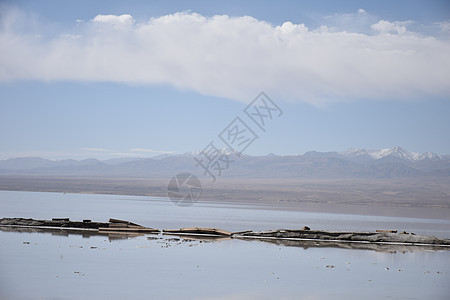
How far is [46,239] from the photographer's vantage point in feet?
68.9

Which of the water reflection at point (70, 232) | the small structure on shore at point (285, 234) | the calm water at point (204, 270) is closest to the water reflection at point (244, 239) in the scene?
the water reflection at point (70, 232)

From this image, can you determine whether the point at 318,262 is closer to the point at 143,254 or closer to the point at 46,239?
the point at 143,254

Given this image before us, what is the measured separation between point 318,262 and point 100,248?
6.65 m

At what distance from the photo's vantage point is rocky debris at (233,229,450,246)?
23.3 meters

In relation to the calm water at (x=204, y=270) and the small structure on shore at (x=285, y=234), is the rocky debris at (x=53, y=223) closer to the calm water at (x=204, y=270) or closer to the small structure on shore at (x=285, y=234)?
the small structure on shore at (x=285, y=234)

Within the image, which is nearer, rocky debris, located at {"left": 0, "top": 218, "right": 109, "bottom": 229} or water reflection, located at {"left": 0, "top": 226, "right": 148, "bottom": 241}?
water reflection, located at {"left": 0, "top": 226, "right": 148, "bottom": 241}

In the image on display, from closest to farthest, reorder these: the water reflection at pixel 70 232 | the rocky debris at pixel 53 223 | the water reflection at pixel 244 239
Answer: the water reflection at pixel 244 239 < the water reflection at pixel 70 232 < the rocky debris at pixel 53 223

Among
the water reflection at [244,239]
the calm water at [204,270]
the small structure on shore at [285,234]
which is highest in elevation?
the small structure on shore at [285,234]

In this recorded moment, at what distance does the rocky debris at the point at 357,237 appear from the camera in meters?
23.3

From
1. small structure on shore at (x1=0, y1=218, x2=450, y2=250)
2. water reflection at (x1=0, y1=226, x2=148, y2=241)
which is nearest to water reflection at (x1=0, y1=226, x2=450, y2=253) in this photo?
water reflection at (x1=0, y1=226, x2=148, y2=241)

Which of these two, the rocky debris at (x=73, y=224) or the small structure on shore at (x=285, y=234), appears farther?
the rocky debris at (x=73, y=224)

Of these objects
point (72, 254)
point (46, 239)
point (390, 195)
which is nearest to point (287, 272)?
point (72, 254)

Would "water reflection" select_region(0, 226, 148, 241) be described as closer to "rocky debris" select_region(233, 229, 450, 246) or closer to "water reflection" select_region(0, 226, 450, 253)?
"water reflection" select_region(0, 226, 450, 253)

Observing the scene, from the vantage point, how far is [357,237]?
23734 millimetres
